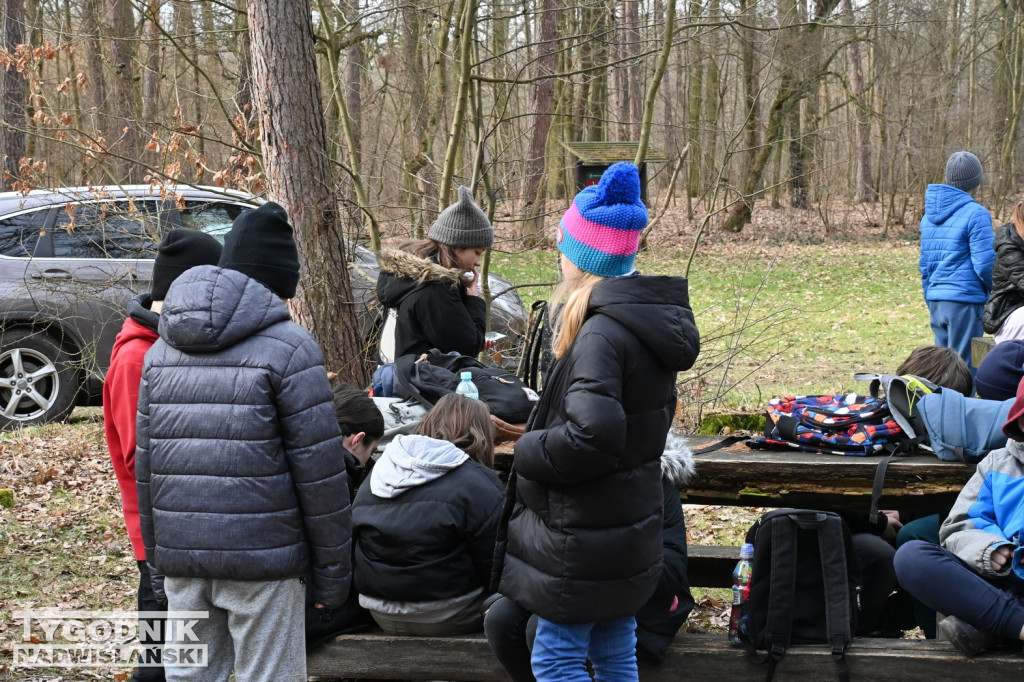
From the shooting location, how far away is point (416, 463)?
3.46 metres

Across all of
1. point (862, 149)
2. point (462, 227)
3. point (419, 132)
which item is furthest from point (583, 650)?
point (862, 149)

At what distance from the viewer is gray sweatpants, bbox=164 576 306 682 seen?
2945mm

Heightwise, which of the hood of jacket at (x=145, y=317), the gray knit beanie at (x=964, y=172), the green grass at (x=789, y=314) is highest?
the gray knit beanie at (x=964, y=172)

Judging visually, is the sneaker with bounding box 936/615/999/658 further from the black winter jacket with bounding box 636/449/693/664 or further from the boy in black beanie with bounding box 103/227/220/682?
the boy in black beanie with bounding box 103/227/220/682

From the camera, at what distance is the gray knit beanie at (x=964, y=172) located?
7.74m

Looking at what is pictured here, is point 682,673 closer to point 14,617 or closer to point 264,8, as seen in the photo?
point 14,617

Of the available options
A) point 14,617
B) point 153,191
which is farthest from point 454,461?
point 153,191

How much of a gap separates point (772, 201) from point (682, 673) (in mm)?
22849

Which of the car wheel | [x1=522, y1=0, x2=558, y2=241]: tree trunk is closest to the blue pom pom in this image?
[x1=522, y1=0, x2=558, y2=241]: tree trunk

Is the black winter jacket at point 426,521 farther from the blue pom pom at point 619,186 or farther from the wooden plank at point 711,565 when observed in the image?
the wooden plank at point 711,565

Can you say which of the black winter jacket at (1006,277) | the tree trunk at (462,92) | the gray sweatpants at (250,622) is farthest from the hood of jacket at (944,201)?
the gray sweatpants at (250,622)

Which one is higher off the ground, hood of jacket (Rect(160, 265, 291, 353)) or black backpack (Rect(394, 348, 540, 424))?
hood of jacket (Rect(160, 265, 291, 353))

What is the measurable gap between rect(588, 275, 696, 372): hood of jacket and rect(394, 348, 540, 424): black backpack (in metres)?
1.49

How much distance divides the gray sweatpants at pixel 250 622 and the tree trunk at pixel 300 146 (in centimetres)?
300
